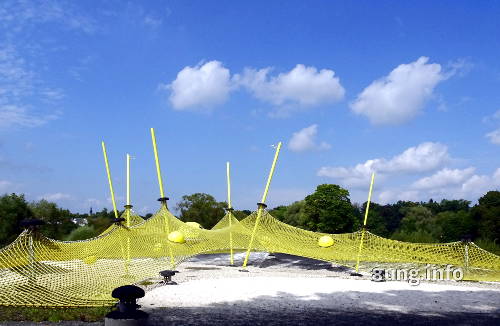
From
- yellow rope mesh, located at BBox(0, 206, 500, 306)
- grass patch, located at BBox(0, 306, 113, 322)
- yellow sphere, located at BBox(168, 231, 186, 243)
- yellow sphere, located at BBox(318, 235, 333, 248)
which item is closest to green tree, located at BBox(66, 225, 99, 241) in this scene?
yellow rope mesh, located at BBox(0, 206, 500, 306)

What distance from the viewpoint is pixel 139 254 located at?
1441 cm

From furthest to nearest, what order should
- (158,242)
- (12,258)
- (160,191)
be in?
(160,191), (158,242), (12,258)

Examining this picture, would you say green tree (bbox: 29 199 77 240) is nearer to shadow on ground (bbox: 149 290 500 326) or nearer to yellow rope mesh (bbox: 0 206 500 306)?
yellow rope mesh (bbox: 0 206 500 306)

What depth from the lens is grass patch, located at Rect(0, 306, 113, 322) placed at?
29.7 ft

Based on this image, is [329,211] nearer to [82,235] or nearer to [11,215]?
[82,235]

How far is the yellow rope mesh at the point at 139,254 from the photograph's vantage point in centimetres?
1038

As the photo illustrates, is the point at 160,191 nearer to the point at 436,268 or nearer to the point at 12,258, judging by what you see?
→ the point at 12,258

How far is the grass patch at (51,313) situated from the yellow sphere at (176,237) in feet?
20.0

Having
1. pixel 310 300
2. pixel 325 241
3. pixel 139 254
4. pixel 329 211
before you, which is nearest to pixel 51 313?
pixel 139 254

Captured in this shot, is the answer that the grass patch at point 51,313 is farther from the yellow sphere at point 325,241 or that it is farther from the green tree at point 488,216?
the green tree at point 488,216

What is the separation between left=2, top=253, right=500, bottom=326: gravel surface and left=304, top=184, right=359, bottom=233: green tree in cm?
2229

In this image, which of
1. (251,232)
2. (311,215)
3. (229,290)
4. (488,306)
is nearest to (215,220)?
(311,215)

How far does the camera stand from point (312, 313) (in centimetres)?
1009

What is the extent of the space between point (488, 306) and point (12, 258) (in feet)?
38.6
